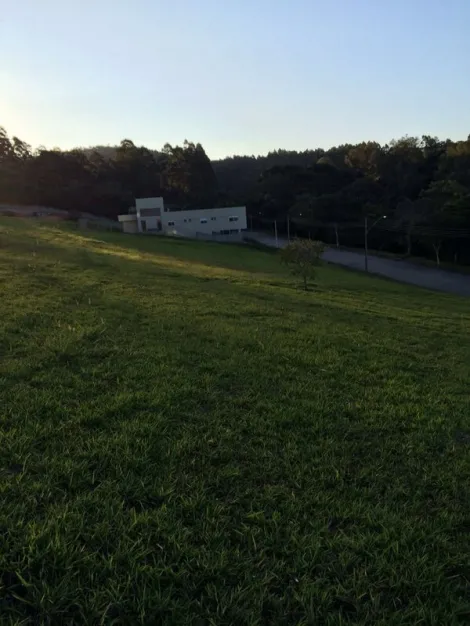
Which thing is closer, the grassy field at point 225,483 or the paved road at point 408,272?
the grassy field at point 225,483

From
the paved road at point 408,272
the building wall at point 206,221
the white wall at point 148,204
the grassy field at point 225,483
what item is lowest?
the paved road at point 408,272

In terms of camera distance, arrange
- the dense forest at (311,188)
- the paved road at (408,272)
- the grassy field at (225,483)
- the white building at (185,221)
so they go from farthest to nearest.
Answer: the white building at (185,221)
the dense forest at (311,188)
the paved road at (408,272)
the grassy field at (225,483)

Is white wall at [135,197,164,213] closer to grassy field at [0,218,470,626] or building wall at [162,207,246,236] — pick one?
building wall at [162,207,246,236]

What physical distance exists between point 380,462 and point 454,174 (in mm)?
62708

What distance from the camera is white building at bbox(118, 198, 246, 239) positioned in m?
60.8

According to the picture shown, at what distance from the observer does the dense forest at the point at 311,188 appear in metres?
52.2

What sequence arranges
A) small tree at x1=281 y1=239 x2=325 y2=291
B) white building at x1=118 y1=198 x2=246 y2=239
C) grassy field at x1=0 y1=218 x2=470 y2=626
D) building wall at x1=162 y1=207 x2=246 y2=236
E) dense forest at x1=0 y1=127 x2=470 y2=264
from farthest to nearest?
building wall at x1=162 y1=207 x2=246 y2=236 → white building at x1=118 y1=198 x2=246 y2=239 → dense forest at x1=0 y1=127 x2=470 y2=264 → small tree at x1=281 y1=239 x2=325 y2=291 → grassy field at x1=0 y1=218 x2=470 y2=626

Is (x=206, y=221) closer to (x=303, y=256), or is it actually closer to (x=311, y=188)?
(x=311, y=188)

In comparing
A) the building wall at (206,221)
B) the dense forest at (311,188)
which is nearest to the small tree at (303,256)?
the dense forest at (311,188)

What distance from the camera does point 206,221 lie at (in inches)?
2489

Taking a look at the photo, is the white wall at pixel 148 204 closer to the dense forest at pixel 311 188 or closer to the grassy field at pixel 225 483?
the dense forest at pixel 311 188

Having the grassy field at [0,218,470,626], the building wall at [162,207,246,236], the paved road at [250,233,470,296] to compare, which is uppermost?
the building wall at [162,207,246,236]

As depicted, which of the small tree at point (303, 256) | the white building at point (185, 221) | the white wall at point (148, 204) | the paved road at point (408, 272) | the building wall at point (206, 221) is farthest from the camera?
the white wall at point (148, 204)

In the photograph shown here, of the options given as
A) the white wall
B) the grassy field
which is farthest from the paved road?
the grassy field
